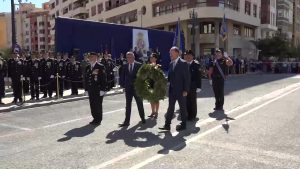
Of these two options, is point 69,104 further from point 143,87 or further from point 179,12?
point 179,12

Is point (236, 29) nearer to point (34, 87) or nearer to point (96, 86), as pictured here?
point (34, 87)

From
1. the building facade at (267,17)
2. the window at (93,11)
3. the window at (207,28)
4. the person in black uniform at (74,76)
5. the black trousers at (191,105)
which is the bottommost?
the black trousers at (191,105)

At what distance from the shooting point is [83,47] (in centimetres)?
2364

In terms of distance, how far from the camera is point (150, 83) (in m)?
10.9

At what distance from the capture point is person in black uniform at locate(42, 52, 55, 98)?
17.3 metres

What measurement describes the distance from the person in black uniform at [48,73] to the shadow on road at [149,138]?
7892 millimetres

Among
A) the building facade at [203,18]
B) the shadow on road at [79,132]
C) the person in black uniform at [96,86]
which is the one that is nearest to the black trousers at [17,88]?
the person in black uniform at [96,86]

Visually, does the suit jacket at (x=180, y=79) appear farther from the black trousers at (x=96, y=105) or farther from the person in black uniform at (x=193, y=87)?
the black trousers at (x=96, y=105)

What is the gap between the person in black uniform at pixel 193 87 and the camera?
38.1ft

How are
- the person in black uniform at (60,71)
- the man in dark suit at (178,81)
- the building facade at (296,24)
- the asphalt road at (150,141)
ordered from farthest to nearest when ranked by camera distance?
the building facade at (296,24) → the person in black uniform at (60,71) → the man in dark suit at (178,81) → the asphalt road at (150,141)

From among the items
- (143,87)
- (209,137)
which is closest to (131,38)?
(143,87)

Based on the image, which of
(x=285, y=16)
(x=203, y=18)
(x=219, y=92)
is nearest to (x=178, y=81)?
(x=219, y=92)

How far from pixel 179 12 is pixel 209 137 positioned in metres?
42.9

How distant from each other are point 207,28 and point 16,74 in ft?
126
